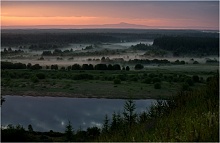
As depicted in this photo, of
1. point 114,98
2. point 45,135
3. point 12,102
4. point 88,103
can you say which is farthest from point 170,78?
point 45,135

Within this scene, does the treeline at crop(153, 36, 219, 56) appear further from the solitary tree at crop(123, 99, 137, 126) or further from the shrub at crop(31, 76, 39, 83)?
the solitary tree at crop(123, 99, 137, 126)

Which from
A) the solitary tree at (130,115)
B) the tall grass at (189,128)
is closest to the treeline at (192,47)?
the solitary tree at (130,115)

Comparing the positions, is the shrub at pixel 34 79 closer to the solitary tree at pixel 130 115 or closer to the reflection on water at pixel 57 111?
the reflection on water at pixel 57 111

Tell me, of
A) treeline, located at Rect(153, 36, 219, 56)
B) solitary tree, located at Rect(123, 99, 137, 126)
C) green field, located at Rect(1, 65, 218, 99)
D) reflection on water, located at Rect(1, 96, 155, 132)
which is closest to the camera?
solitary tree, located at Rect(123, 99, 137, 126)

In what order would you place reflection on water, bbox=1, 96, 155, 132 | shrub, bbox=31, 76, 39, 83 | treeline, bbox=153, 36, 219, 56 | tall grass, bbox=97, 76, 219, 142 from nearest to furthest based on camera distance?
tall grass, bbox=97, 76, 219, 142, reflection on water, bbox=1, 96, 155, 132, shrub, bbox=31, 76, 39, 83, treeline, bbox=153, 36, 219, 56

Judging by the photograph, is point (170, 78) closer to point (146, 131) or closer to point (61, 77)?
point (61, 77)

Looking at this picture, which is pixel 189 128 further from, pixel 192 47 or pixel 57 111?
pixel 192 47

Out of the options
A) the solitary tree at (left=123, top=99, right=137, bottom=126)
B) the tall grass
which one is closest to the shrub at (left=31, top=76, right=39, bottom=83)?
the solitary tree at (left=123, top=99, right=137, bottom=126)

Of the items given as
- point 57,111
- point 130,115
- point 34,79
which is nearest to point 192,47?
point 34,79

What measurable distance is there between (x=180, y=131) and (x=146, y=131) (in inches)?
39.4

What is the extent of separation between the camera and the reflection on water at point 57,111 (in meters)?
31.1

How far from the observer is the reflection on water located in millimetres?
31094

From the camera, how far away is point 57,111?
37.0 meters

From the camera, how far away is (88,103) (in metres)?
42.2
